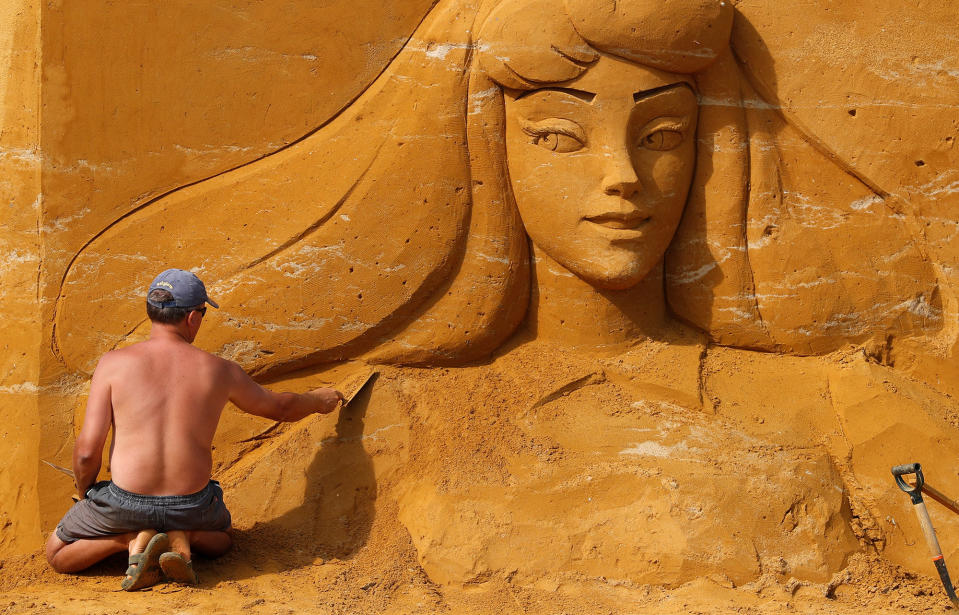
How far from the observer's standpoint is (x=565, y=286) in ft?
14.3

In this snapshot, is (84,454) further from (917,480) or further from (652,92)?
(917,480)

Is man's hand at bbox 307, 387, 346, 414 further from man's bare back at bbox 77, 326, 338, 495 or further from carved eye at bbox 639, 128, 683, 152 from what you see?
carved eye at bbox 639, 128, 683, 152

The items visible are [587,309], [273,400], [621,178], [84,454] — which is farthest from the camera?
[587,309]

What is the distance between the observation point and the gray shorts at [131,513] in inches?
133

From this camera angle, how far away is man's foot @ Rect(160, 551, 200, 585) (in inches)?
131

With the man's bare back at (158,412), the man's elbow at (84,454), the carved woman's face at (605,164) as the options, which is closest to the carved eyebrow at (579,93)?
the carved woman's face at (605,164)

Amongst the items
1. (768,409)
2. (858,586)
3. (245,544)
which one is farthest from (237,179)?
(858,586)

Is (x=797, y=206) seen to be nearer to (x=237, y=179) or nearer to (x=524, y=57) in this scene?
(x=524, y=57)

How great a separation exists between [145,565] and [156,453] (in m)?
0.33

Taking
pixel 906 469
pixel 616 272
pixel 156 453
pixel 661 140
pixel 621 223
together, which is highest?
pixel 661 140

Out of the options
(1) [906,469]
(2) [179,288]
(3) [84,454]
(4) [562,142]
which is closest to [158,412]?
(3) [84,454]

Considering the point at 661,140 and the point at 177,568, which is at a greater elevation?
the point at 661,140

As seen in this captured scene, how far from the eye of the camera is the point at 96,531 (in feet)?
11.4

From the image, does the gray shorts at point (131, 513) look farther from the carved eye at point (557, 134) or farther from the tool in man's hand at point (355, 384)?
the carved eye at point (557, 134)
